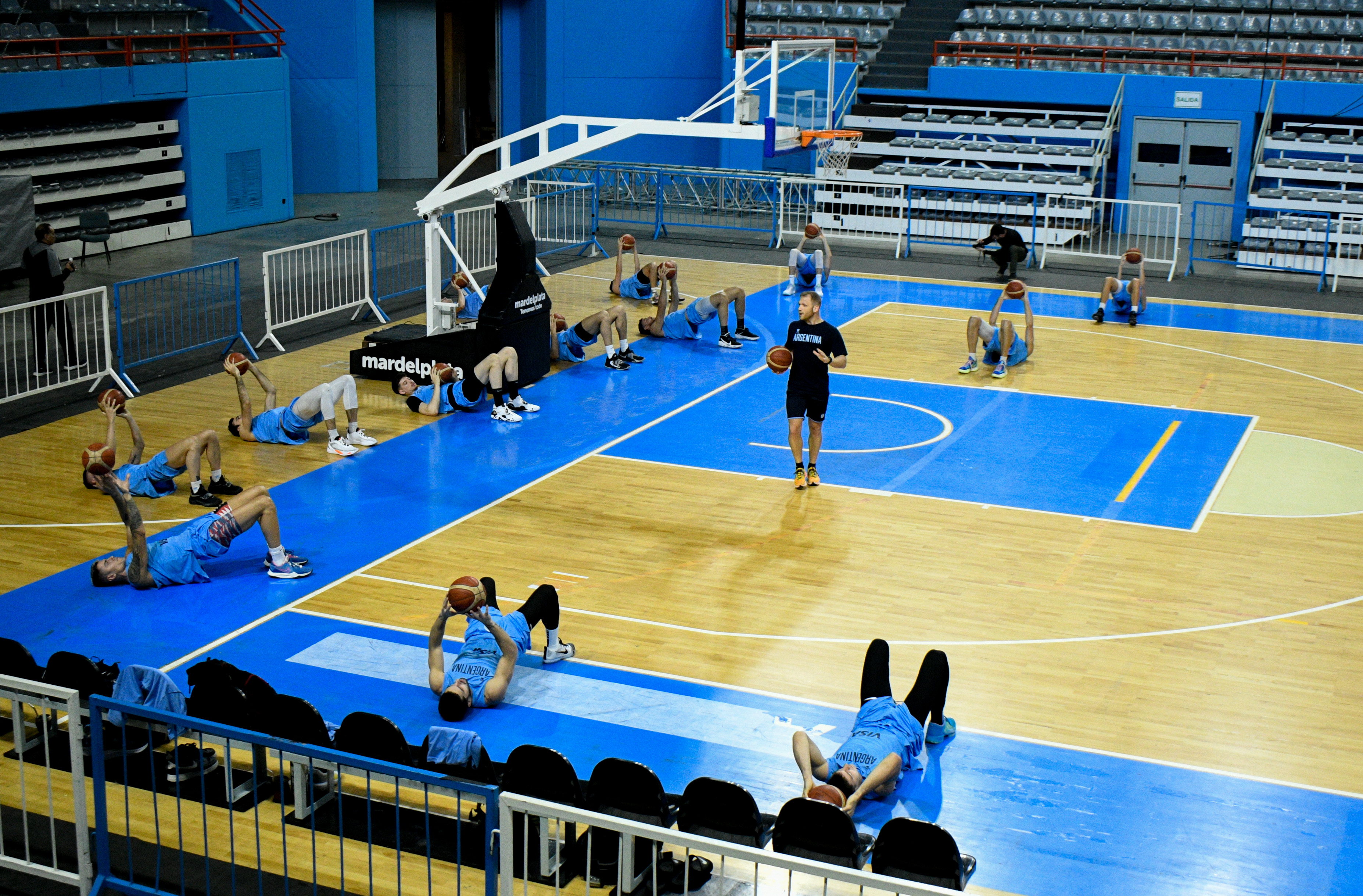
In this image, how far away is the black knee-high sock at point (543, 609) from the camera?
34.7 feet

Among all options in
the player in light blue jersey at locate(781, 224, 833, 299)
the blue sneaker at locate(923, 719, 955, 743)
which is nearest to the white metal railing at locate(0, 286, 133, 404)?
the player in light blue jersey at locate(781, 224, 833, 299)

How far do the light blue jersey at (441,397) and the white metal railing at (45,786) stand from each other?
8.55 metres

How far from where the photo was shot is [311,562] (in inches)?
496

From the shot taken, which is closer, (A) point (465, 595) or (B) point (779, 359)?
(A) point (465, 595)

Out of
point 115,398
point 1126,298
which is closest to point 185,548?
point 115,398

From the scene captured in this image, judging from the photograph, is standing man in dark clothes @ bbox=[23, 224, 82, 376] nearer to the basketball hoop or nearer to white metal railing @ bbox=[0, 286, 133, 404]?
white metal railing @ bbox=[0, 286, 133, 404]

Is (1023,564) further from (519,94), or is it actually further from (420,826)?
(519,94)

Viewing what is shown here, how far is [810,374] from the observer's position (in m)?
14.4

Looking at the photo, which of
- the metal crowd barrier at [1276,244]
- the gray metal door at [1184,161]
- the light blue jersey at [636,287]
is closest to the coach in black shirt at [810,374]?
the light blue jersey at [636,287]

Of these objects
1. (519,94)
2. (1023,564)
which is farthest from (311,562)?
(519,94)

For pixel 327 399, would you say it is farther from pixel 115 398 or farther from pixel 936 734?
pixel 936 734

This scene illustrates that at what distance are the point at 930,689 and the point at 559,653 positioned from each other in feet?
9.53

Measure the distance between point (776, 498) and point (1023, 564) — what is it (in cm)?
277

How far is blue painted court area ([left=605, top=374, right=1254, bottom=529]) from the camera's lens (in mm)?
14734
